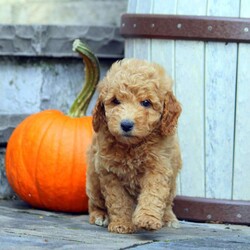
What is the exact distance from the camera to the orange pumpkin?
456 cm

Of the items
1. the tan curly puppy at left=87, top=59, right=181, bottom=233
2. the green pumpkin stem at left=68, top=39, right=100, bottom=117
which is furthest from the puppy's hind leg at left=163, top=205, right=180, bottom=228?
the green pumpkin stem at left=68, top=39, right=100, bottom=117

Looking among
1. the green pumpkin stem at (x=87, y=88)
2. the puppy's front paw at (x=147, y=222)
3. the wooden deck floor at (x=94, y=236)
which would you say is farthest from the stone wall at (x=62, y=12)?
the puppy's front paw at (x=147, y=222)

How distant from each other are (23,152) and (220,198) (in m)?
1.08

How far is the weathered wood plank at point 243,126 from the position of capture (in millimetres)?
4086

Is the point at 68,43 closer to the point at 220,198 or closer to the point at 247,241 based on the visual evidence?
the point at 220,198

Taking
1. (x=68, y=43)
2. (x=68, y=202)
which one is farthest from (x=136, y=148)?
(x=68, y=43)

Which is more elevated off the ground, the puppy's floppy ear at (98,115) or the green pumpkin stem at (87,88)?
the green pumpkin stem at (87,88)

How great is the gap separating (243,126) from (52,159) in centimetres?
103

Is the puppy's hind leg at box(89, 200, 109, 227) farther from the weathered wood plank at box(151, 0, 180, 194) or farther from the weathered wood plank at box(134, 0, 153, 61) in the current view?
the weathered wood plank at box(134, 0, 153, 61)

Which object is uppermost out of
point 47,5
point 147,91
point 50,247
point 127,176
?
point 47,5

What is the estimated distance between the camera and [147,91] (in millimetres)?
3680

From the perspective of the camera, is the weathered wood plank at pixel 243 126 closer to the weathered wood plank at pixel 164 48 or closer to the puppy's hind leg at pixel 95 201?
the weathered wood plank at pixel 164 48

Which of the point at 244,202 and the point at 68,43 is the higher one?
the point at 68,43

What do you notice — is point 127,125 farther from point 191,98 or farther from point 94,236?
point 191,98
